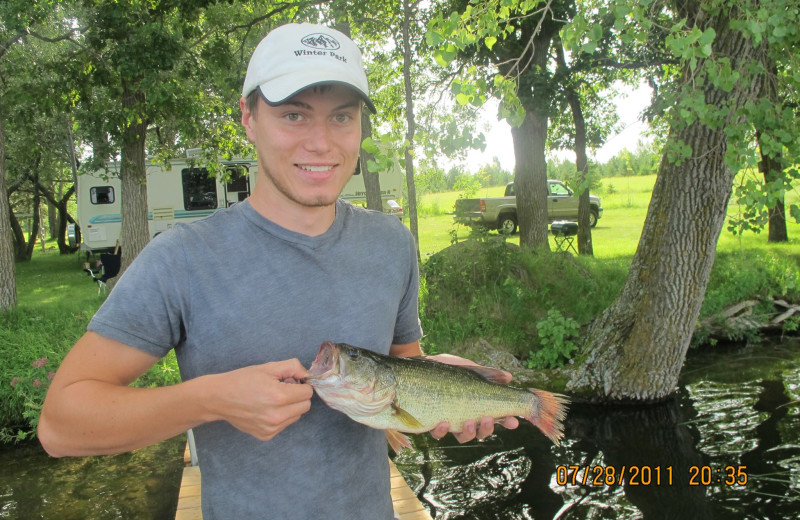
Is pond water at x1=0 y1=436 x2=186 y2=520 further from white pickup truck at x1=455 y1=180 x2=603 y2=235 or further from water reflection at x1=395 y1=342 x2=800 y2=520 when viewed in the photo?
white pickup truck at x1=455 y1=180 x2=603 y2=235

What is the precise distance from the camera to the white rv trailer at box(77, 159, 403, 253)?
21.1m

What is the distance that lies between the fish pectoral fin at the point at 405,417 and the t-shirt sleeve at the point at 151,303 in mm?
Answer: 769

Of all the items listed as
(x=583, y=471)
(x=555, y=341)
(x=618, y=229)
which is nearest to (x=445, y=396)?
(x=583, y=471)

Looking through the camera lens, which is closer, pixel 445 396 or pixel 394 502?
pixel 445 396

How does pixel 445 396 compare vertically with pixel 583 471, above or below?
above

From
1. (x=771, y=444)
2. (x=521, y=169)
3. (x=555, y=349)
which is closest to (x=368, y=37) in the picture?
(x=521, y=169)

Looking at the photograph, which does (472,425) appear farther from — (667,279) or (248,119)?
(667,279)

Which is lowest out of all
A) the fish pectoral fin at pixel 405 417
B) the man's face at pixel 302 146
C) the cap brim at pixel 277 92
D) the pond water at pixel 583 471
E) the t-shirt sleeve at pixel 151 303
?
the pond water at pixel 583 471

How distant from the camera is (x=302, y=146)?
1.84 m

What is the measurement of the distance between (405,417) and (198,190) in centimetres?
2123

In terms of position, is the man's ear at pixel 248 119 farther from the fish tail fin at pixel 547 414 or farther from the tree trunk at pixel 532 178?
the tree trunk at pixel 532 178

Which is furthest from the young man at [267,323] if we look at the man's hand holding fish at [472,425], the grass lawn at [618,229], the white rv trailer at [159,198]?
the white rv trailer at [159,198]

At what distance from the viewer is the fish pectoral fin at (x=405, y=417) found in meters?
2.01

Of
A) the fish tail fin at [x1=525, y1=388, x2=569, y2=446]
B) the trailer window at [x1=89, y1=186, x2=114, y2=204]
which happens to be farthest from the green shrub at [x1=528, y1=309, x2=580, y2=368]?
the trailer window at [x1=89, y1=186, x2=114, y2=204]
